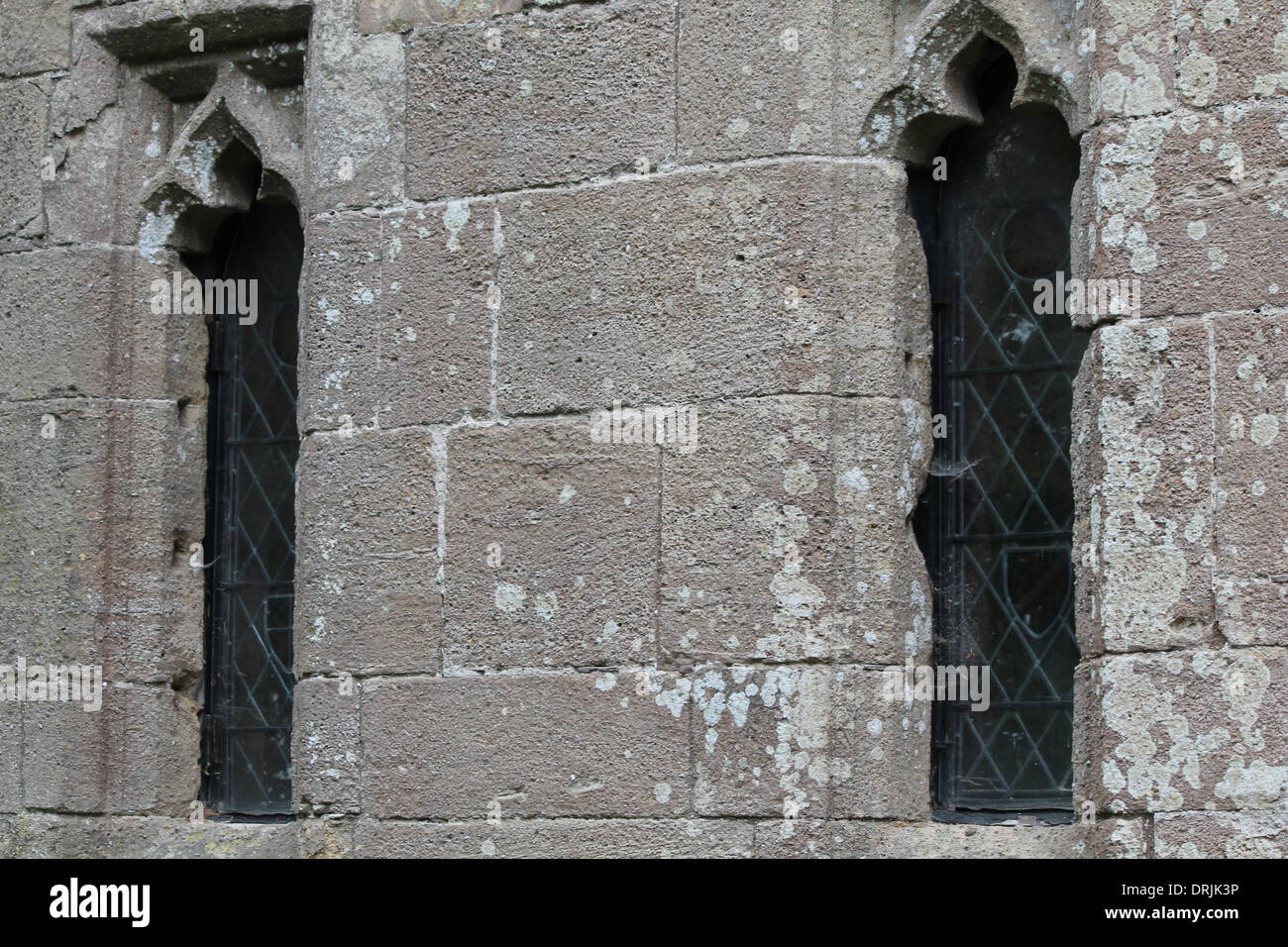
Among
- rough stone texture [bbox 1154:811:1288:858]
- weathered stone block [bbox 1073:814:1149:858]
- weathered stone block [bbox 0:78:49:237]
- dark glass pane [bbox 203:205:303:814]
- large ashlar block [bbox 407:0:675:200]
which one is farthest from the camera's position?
weathered stone block [bbox 0:78:49:237]

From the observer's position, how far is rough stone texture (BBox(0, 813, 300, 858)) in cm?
570

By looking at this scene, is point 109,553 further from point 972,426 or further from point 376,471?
point 972,426

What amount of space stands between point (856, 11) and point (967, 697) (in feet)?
6.12

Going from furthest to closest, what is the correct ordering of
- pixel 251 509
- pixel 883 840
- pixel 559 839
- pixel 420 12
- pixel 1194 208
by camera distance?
pixel 251 509 → pixel 420 12 → pixel 559 839 → pixel 883 840 → pixel 1194 208

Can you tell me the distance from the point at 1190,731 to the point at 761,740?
3.52 feet

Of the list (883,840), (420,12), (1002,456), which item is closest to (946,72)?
(1002,456)

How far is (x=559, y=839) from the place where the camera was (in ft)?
16.8

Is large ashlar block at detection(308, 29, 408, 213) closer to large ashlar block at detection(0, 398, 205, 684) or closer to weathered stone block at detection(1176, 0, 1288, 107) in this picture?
large ashlar block at detection(0, 398, 205, 684)

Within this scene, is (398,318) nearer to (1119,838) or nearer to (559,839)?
(559,839)

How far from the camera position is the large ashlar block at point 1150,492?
14.9 ft

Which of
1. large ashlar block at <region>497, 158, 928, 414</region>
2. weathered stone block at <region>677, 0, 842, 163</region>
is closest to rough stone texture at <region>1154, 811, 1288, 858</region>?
large ashlar block at <region>497, 158, 928, 414</region>

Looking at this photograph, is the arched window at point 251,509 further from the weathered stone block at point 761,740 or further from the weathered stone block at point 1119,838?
the weathered stone block at point 1119,838

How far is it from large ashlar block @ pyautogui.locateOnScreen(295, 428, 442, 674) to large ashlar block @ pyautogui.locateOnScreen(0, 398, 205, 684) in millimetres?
576

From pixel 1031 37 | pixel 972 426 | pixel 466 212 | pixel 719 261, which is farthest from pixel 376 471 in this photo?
pixel 1031 37
